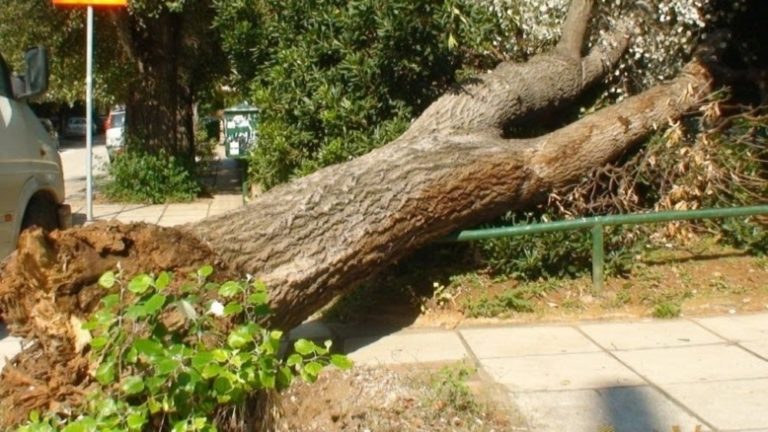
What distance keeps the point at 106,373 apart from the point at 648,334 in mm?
4274

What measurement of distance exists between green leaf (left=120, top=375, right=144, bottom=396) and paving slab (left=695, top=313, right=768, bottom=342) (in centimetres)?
447

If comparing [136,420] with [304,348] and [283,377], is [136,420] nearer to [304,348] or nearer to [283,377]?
[283,377]

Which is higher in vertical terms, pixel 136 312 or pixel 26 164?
pixel 26 164

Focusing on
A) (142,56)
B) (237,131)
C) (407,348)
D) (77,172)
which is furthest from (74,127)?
(407,348)

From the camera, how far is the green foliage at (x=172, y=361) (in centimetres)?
399

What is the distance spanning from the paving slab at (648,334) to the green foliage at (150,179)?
32.3 feet

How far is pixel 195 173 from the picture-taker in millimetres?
16609

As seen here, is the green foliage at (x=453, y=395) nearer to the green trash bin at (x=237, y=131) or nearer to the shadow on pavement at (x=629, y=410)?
the shadow on pavement at (x=629, y=410)

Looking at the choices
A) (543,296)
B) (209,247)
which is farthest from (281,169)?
(209,247)

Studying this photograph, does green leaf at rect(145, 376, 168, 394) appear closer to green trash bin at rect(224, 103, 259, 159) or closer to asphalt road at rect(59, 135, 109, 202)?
green trash bin at rect(224, 103, 259, 159)

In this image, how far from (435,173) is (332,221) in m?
1.04

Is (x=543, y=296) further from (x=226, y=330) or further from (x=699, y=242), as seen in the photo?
(x=226, y=330)

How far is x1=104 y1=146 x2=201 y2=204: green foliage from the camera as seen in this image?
15.8 m

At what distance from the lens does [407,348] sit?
6.85 m
